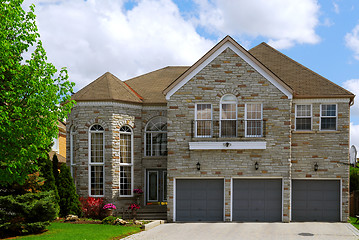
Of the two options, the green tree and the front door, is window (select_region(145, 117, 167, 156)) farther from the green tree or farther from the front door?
the green tree

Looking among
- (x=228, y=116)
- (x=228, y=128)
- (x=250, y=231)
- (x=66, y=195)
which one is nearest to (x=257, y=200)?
(x=250, y=231)

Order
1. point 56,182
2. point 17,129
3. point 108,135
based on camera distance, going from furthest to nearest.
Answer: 1. point 108,135
2. point 56,182
3. point 17,129

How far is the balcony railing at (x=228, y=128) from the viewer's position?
2320 centimetres

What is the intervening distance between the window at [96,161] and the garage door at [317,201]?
1014 cm

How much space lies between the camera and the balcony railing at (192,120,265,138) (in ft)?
76.1

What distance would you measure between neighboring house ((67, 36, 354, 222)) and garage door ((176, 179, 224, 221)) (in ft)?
0.17

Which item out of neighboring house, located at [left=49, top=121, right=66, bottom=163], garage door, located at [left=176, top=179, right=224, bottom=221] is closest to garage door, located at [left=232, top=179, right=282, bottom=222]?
garage door, located at [left=176, top=179, right=224, bottom=221]

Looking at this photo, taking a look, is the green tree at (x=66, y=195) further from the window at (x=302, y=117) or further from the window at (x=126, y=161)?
the window at (x=302, y=117)

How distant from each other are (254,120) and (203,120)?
2549 millimetres

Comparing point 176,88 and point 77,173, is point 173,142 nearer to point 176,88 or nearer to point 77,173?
point 176,88

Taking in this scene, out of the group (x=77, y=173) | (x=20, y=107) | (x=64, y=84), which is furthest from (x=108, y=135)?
(x=20, y=107)

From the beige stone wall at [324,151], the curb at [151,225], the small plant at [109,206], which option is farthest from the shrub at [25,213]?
the beige stone wall at [324,151]

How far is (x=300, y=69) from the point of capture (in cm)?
2611

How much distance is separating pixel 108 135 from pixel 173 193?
15.2 feet
